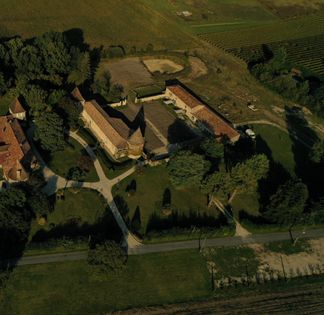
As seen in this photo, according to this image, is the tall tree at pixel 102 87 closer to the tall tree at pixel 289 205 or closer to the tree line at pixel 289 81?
the tree line at pixel 289 81

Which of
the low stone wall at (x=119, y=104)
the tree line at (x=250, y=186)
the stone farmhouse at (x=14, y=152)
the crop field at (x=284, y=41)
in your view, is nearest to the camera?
the tree line at (x=250, y=186)

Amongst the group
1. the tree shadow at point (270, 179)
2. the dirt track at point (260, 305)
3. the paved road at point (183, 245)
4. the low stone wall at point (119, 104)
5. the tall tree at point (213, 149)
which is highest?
the tall tree at point (213, 149)

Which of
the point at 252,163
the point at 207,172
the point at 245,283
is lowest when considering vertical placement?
the point at 245,283

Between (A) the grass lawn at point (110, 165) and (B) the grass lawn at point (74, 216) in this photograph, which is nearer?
(B) the grass lawn at point (74, 216)

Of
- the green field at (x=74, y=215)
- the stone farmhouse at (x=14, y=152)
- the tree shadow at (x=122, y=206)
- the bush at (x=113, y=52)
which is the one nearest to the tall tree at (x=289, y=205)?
the tree shadow at (x=122, y=206)

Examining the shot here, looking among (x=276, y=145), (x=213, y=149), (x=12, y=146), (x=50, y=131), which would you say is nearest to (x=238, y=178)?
(x=213, y=149)

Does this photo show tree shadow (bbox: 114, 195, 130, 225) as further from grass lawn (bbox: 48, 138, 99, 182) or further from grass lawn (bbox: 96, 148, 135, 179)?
grass lawn (bbox: 48, 138, 99, 182)

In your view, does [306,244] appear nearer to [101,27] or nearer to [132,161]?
[132,161]

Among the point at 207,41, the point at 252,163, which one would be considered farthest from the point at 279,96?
the point at 252,163
